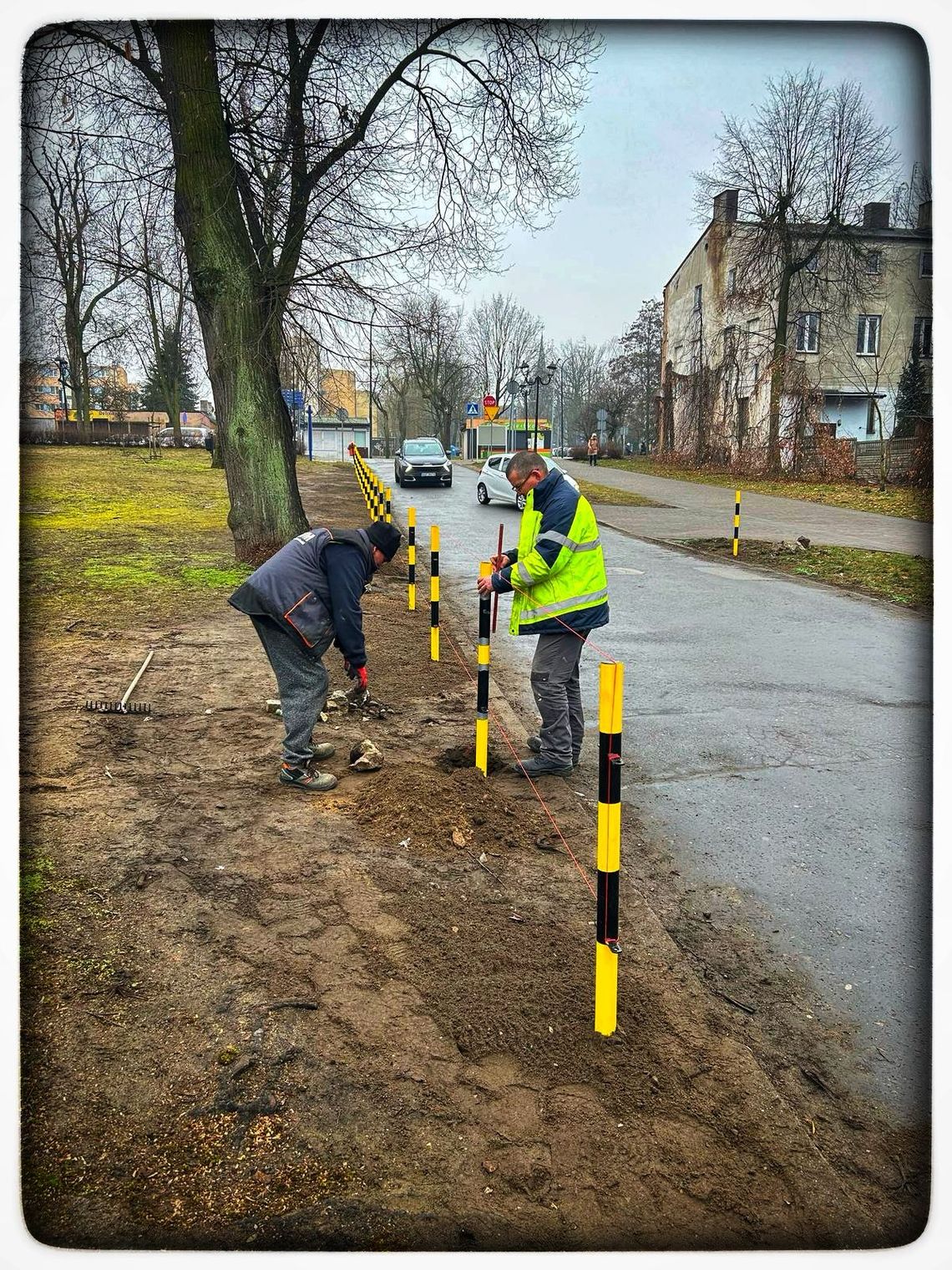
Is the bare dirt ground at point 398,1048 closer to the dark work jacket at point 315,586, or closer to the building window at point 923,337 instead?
the dark work jacket at point 315,586

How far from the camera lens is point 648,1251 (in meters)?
2.31

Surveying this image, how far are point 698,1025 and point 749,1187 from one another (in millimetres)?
756

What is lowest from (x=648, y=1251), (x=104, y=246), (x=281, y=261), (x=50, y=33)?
(x=648, y=1251)

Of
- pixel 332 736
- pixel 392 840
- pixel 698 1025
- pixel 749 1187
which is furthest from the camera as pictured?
pixel 332 736

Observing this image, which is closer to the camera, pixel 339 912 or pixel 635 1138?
pixel 635 1138

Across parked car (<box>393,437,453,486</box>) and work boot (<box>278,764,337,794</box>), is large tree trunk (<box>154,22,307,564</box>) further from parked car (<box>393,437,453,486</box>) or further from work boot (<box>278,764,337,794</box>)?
parked car (<box>393,437,453,486</box>)

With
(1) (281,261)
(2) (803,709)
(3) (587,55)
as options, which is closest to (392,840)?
(3) (587,55)

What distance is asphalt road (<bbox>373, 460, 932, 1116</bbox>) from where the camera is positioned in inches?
131

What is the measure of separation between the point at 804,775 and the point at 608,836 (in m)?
3.38

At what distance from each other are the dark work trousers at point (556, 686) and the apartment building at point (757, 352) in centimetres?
340

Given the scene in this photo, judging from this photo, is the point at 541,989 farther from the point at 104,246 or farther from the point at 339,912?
the point at 104,246

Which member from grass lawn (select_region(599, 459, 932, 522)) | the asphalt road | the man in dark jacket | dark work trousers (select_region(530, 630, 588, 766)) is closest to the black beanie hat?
the man in dark jacket

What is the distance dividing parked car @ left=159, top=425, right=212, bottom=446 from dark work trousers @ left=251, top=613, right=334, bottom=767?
35.7 meters

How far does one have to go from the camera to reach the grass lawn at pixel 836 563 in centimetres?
1261
